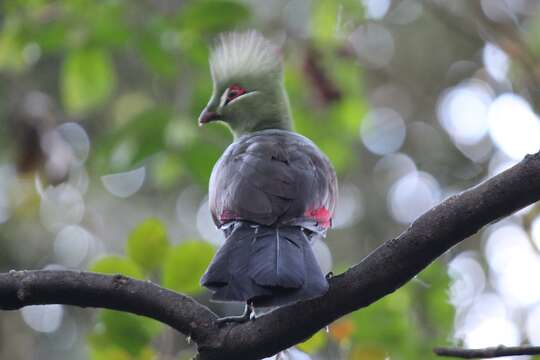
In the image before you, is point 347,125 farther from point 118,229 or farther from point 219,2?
point 118,229

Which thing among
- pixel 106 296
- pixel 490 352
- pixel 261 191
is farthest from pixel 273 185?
pixel 490 352

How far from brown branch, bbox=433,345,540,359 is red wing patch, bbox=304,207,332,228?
63 centimetres

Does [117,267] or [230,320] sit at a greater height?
[117,267]

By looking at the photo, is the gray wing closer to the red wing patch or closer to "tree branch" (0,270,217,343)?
the red wing patch

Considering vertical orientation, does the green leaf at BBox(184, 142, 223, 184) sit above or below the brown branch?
above

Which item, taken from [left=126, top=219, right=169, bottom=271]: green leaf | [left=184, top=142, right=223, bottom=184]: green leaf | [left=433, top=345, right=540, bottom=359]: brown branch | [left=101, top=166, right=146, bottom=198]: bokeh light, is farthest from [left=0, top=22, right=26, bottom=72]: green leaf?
[left=101, top=166, right=146, bottom=198]: bokeh light

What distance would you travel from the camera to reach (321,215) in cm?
248

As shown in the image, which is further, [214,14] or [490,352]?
[214,14]

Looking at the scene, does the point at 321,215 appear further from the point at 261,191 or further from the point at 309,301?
the point at 309,301

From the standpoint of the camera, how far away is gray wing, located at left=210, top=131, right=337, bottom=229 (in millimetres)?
2395

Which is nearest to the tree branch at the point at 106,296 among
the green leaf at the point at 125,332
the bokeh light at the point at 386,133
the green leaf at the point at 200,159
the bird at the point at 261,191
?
the bird at the point at 261,191

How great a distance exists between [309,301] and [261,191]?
1.51ft

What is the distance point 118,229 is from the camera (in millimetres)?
7664

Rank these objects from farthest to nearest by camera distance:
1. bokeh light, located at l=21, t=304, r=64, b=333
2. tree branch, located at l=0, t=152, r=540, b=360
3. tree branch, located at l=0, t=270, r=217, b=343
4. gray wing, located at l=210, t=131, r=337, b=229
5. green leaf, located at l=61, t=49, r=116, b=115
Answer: bokeh light, located at l=21, t=304, r=64, b=333, green leaf, located at l=61, t=49, r=116, b=115, gray wing, located at l=210, t=131, r=337, b=229, tree branch, located at l=0, t=270, r=217, b=343, tree branch, located at l=0, t=152, r=540, b=360
